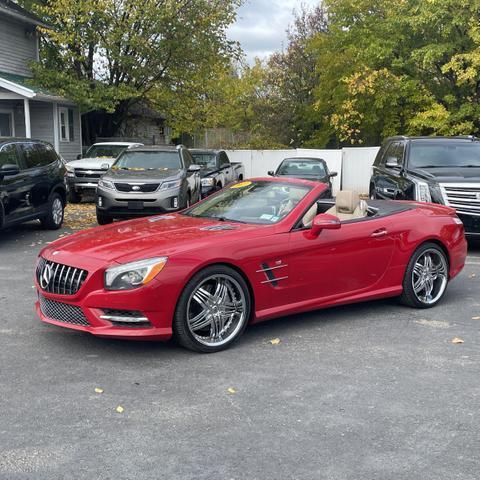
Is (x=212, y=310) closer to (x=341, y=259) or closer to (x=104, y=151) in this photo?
(x=341, y=259)

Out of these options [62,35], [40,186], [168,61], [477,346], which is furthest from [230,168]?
[477,346]

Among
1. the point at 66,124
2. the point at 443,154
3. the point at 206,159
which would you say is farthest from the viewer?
the point at 66,124

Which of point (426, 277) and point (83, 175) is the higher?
point (83, 175)

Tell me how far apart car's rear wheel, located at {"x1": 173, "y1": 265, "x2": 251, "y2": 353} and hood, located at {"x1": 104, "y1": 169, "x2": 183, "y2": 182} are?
7595mm

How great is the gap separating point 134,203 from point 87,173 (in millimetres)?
6047

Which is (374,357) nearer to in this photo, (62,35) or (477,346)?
(477,346)

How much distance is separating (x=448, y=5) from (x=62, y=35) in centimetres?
1388

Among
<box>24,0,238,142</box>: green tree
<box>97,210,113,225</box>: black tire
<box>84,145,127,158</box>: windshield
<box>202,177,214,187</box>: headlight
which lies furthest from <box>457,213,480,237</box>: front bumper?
<box>24,0,238,142</box>: green tree

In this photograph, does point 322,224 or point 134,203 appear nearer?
point 322,224

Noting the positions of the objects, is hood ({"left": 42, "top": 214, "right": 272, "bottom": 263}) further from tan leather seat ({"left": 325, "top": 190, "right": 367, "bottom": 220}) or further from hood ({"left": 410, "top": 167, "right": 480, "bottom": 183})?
hood ({"left": 410, "top": 167, "right": 480, "bottom": 183})

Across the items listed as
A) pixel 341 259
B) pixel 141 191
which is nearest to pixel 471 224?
pixel 341 259

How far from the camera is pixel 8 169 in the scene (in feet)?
33.1

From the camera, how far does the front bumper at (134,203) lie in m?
12.1

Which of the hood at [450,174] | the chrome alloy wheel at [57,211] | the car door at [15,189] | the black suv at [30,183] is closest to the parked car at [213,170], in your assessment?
the chrome alloy wheel at [57,211]
